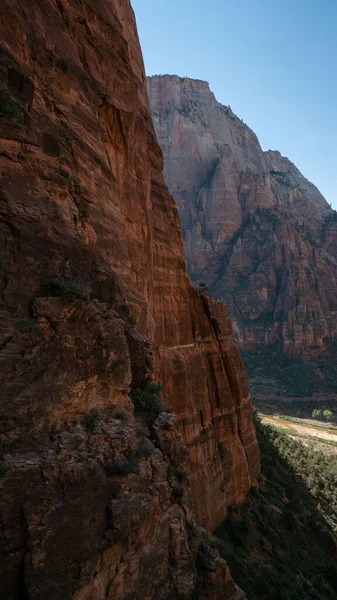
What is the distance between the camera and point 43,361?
7.30 meters

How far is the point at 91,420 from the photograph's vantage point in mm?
7867

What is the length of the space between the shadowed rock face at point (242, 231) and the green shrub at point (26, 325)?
114 meters

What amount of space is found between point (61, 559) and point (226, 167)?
5867 inches

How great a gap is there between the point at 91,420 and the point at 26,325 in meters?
2.38

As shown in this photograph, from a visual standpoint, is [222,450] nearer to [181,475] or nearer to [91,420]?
[181,475]

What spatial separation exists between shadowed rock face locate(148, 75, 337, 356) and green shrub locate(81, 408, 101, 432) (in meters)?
113

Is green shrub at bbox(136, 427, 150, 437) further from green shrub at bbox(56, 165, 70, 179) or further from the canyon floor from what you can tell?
the canyon floor

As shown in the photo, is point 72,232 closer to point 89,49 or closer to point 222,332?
point 89,49

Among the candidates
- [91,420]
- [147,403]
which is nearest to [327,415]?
[147,403]

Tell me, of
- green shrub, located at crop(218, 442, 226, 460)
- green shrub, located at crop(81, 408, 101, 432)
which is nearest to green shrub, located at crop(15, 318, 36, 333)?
green shrub, located at crop(81, 408, 101, 432)

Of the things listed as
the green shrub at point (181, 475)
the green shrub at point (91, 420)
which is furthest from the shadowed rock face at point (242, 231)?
the green shrub at point (91, 420)

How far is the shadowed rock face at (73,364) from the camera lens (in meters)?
6.46

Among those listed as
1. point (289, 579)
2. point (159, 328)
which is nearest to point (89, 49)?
point (159, 328)

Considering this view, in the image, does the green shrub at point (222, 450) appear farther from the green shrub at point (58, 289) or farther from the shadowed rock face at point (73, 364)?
the green shrub at point (58, 289)
